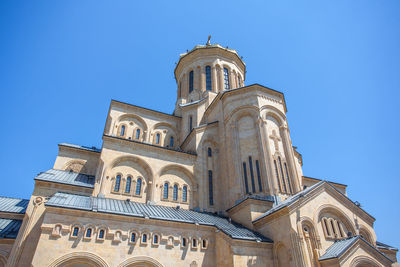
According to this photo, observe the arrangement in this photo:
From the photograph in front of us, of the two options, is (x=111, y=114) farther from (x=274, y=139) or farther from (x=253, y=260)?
(x=253, y=260)

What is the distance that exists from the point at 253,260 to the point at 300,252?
2.67m

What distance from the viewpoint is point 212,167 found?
75.7ft

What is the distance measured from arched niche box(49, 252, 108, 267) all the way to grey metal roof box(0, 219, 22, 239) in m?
6.58

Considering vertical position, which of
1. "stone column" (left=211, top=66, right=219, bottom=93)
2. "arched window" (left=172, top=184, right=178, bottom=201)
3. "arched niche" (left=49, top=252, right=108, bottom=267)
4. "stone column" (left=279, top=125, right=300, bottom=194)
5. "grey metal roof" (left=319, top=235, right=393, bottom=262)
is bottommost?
"arched niche" (left=49, top=252, right=108, bottom=267)

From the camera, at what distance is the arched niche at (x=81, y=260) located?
473 inches

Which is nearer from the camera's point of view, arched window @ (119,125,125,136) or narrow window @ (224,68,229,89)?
arched window @ (119,125,125,136)

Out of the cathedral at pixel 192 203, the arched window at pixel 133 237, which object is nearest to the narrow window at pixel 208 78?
the cathedral at pixel 192 203

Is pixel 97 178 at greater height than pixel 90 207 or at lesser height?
greater

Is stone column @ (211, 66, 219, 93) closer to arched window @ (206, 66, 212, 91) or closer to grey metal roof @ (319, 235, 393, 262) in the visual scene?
arched window @ (206, 66, 212, 91)

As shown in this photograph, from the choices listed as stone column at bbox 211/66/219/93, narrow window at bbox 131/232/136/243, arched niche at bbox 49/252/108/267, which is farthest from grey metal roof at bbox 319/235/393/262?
stone column at bbox 211/66/219/93

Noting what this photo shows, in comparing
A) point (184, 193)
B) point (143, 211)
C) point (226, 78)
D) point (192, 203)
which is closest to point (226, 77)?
point (226, 78)

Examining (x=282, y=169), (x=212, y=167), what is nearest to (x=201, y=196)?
(x=212, y=167)

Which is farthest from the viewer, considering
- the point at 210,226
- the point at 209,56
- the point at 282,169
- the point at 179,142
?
the point at 209,56

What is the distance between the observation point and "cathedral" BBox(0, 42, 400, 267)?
1344cm
